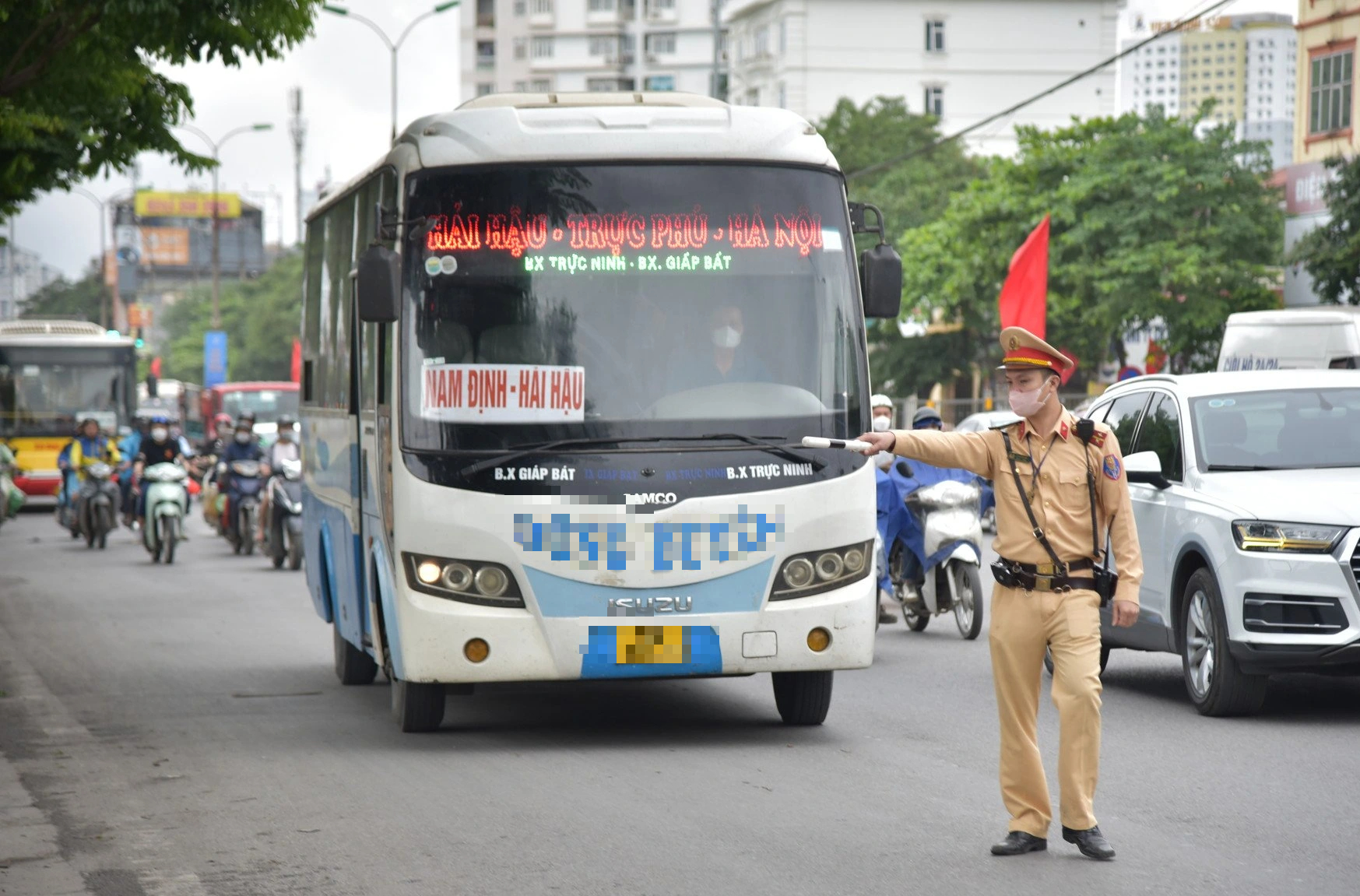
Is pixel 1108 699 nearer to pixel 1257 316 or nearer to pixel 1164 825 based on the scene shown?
pixel 1164 825

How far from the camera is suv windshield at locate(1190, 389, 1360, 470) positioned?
1057cm

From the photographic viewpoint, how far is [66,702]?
1194 centimetres

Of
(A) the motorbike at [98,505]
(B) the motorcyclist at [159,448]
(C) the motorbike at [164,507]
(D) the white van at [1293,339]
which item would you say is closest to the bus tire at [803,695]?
(D) the white van at [1293,339]

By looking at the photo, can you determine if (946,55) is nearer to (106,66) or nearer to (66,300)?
(66,300)

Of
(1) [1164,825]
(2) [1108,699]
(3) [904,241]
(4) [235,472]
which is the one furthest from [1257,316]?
(3) [904,241]

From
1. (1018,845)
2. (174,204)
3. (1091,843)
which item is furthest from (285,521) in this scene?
(174,204)

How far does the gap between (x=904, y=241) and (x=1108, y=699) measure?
139ft

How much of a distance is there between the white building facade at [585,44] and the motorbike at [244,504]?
9144 cm

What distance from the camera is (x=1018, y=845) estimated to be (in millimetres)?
6754

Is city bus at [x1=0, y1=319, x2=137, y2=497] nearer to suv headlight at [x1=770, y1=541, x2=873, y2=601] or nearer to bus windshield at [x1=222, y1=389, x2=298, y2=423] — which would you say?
bus windshield at [x1=222, y1=389, x2=298, y2=423]

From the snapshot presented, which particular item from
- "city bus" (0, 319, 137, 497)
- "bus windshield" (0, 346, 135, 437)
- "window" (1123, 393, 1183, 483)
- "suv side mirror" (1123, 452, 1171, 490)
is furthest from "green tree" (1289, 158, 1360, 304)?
"suv side mirror" (1123, 452, 1171, 490)

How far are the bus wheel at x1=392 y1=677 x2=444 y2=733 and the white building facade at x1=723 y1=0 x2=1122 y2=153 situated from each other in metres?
83.4

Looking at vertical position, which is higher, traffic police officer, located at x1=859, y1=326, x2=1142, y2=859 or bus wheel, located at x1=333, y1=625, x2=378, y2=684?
traffic police officer, located at x1=859, y1=326, x2=1142, y2=859

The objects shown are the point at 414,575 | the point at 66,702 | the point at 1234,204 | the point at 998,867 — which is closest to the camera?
the point at 998,867
